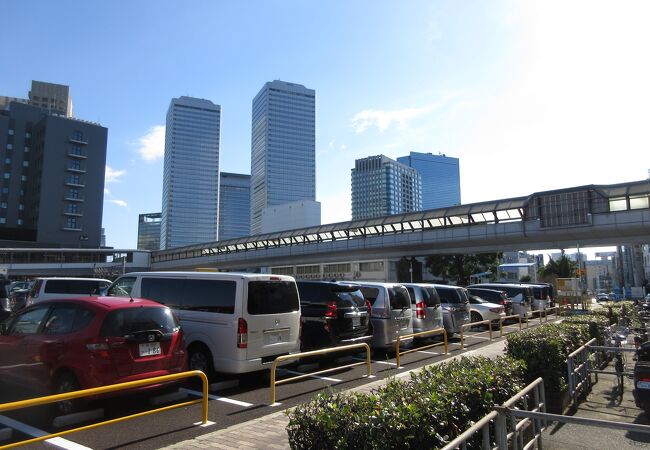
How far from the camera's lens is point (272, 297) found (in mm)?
8977

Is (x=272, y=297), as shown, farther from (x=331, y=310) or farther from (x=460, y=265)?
(x=460, y=265)

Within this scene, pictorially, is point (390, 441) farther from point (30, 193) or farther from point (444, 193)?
point (444, 193)

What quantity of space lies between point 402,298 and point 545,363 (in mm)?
5301

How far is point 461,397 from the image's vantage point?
14.8 feet

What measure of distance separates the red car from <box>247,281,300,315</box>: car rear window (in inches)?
63.5

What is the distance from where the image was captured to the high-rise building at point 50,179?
9512 centimetres

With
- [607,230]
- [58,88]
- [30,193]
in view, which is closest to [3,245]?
[30,193]

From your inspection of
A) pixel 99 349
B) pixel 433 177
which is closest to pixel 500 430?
pixel 99 349

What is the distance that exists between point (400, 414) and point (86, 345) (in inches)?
189

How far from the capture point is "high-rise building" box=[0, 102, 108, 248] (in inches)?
3745

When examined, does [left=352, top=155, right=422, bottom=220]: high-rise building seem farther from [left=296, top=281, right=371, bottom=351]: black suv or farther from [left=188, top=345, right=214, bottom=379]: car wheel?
[left=188, top=345, right=214, bottom=379]: car wheel

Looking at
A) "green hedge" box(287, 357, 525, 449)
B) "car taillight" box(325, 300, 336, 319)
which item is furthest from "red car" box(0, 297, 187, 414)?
"car taillight" box(325, 300, 336, 319)

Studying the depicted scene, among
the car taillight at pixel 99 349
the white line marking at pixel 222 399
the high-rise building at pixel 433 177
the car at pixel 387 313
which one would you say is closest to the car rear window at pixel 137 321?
the car taillight at pixel 99 349

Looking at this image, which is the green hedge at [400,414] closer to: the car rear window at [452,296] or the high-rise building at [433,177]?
the car rear window at [452,296]
